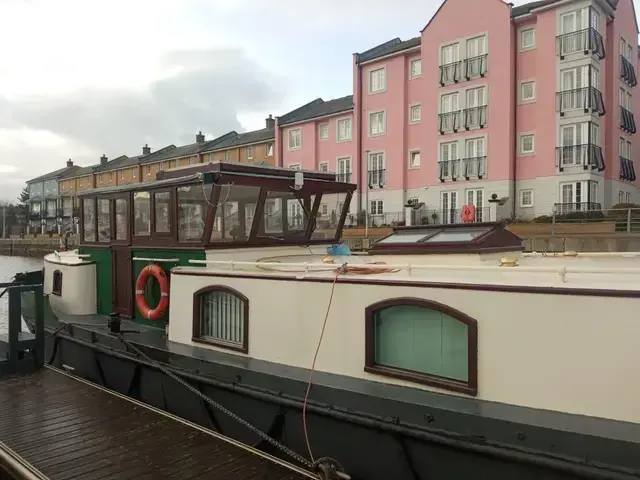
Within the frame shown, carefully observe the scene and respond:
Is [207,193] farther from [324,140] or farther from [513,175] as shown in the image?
[324,140]

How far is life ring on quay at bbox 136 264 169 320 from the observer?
7324 millimetres

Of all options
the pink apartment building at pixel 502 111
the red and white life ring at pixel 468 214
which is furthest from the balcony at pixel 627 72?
the red and white life ring at pixel 468 214

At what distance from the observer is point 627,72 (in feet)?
111

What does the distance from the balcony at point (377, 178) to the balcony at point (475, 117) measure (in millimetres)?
→ 6632

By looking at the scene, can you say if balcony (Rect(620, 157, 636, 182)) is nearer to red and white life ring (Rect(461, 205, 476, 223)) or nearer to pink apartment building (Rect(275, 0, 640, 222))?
pink apartment building (Rect(275, 0, 640, 222))

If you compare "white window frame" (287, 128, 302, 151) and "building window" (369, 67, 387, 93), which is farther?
"white window frame" (287, 128, 302, 151)

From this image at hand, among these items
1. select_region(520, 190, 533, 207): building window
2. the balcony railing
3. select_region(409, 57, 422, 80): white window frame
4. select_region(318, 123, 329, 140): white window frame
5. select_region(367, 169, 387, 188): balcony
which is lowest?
the balcony railing

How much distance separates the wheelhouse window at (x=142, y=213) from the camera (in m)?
7.71

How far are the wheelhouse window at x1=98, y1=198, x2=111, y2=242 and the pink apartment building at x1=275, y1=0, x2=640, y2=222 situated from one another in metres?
26.3

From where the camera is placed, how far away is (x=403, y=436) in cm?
455

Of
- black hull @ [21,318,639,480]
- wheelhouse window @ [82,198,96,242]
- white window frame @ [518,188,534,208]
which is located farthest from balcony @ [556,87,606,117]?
black hull @ [21,318,639,480]

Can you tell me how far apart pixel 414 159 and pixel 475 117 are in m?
5.18

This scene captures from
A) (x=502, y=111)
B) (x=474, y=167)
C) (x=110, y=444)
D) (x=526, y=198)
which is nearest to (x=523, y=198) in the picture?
(x=526, y=198)

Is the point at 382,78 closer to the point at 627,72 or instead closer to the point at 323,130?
the point at 323,130
